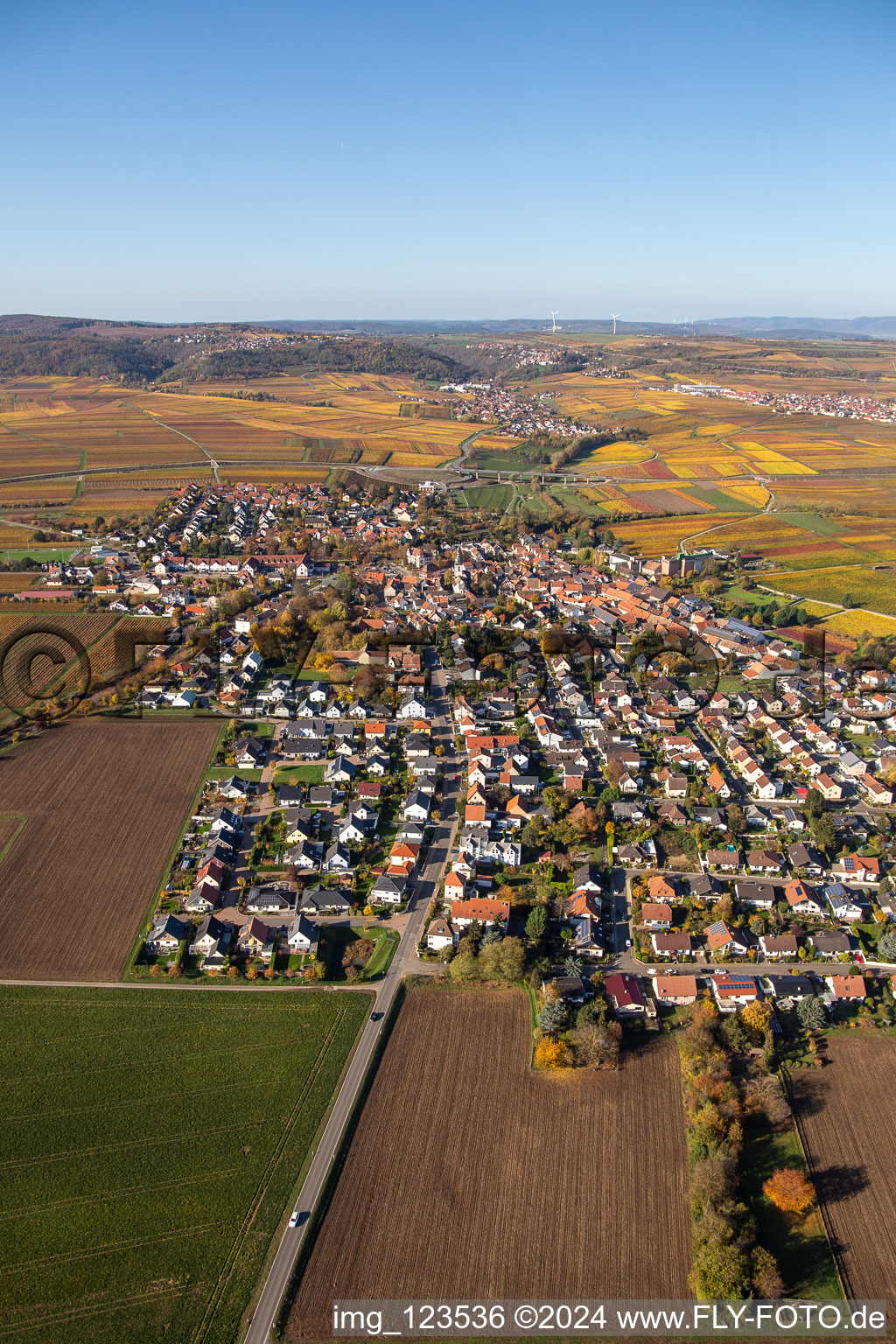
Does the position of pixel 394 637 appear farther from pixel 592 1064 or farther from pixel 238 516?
pixel 238 516

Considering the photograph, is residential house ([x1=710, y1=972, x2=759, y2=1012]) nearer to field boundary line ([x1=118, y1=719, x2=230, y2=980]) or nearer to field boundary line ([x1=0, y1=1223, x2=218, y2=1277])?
field boundary line ([x1=0, y1=1223, x2=218, y2=1277])

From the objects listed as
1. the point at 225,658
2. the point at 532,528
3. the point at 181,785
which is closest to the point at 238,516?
the point at 532,528

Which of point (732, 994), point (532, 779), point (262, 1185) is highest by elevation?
point (532, 779)

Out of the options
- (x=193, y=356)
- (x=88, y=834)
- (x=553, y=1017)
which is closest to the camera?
(x=553, y=1017)

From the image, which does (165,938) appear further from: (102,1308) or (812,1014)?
(812,1014)

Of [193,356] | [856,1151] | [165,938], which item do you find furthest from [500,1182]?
[193,356]
